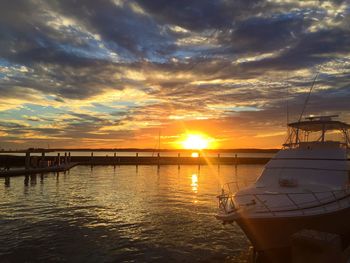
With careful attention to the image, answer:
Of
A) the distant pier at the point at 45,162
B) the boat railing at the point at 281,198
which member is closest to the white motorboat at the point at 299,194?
the boat railing at the point at 281,198

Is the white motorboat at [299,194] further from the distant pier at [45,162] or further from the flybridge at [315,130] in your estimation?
the distant pier at [45,162]

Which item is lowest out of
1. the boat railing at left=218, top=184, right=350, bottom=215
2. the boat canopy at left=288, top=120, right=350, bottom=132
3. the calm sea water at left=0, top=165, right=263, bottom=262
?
the calm sea water at left=0, top=165, right=263, bottom=262

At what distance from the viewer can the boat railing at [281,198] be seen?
45.1 ft

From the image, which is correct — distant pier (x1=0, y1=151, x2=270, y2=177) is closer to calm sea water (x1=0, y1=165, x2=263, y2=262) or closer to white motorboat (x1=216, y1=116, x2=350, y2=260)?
calm sea water (x1=0, y1=165, x2=263, y2=262)

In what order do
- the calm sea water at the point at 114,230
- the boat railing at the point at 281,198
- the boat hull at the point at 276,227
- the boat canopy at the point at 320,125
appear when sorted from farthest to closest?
1. the boat canopy at the point at 320,125
2. the calm sea water at the point at 114,230
3. the boat railing at the point at 281,198
4. the boat hull at the point at 276,227

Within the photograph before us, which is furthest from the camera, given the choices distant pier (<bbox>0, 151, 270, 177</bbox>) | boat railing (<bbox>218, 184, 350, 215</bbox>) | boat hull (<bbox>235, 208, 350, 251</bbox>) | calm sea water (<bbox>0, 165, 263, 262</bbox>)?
distant pier (<bbox>0, 151, 270, 177</bbox>)

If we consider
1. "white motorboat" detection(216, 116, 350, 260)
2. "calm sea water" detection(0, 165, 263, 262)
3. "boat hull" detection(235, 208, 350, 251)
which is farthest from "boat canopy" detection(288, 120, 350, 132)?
"boat hull" detection(235, 208, 350, 251)

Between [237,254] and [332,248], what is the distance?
6.86 meters

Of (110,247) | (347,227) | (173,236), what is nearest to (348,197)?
(347,227)

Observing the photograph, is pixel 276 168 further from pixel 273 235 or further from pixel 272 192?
pixel 273 235

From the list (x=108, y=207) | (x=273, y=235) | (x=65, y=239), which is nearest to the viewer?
(x=273, y=235)

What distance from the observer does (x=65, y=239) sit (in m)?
17.7

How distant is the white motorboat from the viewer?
44.5 feet

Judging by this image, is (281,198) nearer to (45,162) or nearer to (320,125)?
(320,125)
